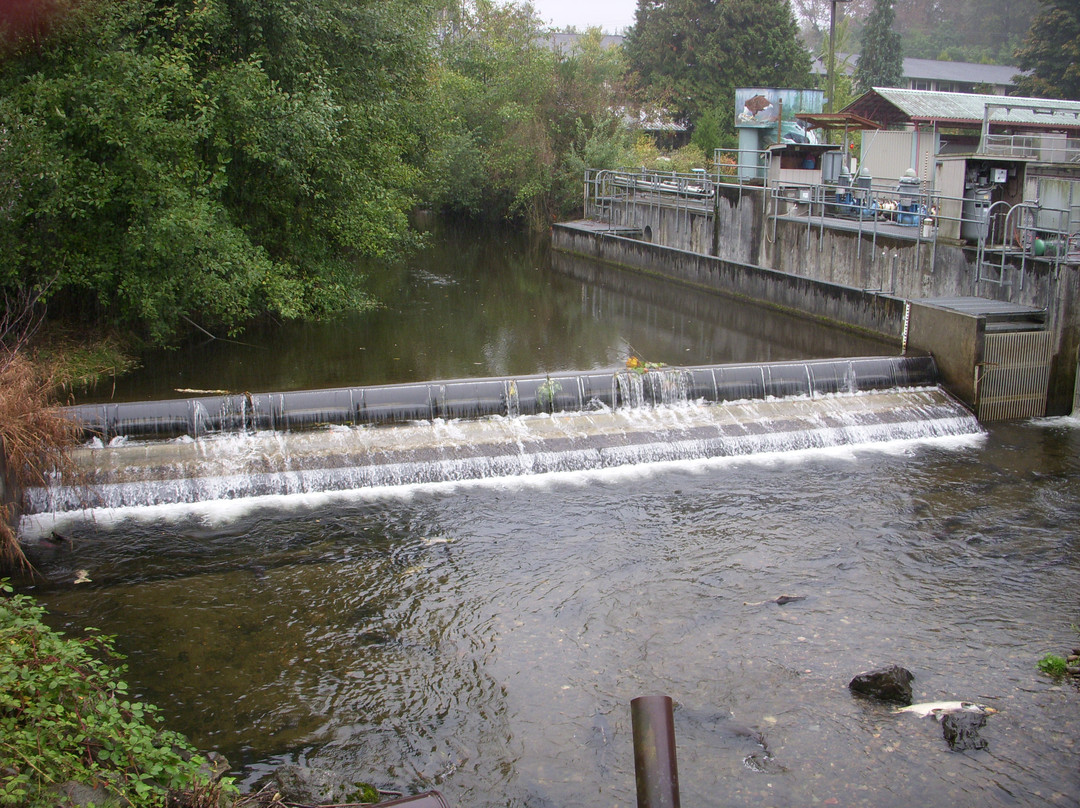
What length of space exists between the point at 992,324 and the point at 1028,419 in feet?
5.33

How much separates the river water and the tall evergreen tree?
163 ft

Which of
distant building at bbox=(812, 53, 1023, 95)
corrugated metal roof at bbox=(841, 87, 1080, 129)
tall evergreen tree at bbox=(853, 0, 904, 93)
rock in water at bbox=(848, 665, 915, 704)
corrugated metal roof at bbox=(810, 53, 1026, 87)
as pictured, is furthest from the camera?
corrugated metal roof at bbox=(810, 53, 1026, 87)

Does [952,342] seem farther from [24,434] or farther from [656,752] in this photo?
[24,434]

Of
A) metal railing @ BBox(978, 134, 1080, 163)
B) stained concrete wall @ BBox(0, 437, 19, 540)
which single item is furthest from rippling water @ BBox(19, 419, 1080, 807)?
metal railing @ BBox(978, 134, 1080, 163)

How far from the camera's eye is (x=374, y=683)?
297 inches

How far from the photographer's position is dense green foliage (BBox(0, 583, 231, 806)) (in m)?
4.75

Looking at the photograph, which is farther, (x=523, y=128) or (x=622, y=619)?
(x=523, y=128)

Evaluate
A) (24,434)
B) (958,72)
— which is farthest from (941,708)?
(958,72)

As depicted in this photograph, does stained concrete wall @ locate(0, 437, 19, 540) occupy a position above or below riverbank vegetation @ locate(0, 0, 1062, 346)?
below

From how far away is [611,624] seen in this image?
8445 mm

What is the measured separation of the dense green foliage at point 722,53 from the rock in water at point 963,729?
41808mm

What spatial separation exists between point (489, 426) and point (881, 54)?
54825mm

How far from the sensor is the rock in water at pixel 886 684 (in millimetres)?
7125

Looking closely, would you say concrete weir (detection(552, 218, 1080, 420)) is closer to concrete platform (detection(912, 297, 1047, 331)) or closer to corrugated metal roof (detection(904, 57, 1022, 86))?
concrete platform (detection(912, 297, 1047, 331))
